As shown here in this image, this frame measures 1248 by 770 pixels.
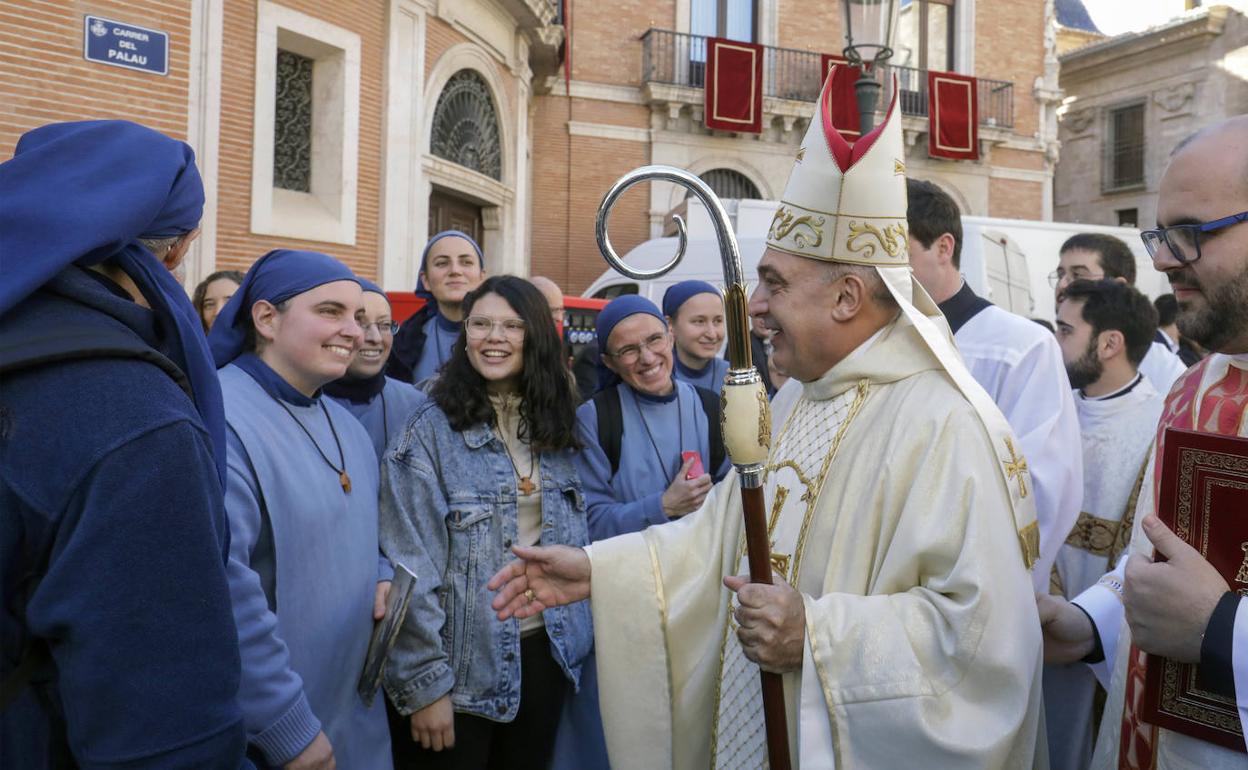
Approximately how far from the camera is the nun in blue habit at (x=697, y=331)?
15.5ft

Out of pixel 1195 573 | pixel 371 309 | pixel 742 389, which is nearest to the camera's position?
pixel 1195 573

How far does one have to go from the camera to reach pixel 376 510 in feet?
9.34

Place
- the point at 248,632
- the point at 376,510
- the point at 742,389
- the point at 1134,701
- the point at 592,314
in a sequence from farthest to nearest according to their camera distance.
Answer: the point at 592,314 → the point at 376,510 → the point at 248,632 → the point at 1134,701 → the point at 742,389

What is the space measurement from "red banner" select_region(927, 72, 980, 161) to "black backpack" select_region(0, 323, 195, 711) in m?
20.7

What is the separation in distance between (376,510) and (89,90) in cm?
662

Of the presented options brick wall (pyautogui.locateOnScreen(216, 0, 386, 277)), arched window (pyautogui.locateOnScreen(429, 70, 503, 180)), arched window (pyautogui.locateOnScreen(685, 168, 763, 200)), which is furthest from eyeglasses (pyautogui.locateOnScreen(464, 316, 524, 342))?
arched window (pyautogui.locateOnScreen(685, 168, 763, 200))

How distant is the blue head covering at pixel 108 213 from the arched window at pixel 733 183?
18188 mm

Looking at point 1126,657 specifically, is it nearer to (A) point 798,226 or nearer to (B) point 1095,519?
(A) point 798,226

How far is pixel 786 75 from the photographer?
19.2 m

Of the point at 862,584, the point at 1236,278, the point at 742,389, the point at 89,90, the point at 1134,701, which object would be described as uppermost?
the point at 89,90

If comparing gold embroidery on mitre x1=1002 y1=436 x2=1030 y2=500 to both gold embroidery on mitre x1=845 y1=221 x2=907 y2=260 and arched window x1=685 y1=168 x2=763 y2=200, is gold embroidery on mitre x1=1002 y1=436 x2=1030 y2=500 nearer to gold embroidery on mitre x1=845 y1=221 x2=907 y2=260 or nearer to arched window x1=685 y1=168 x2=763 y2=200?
gold embroidery on mitre x1=845 y1=221 x2=907 y2=260

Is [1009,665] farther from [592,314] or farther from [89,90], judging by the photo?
[89,90]

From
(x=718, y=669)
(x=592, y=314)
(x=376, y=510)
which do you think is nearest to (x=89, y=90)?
(x=592, y=314)

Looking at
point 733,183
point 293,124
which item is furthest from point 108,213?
point 733,183
